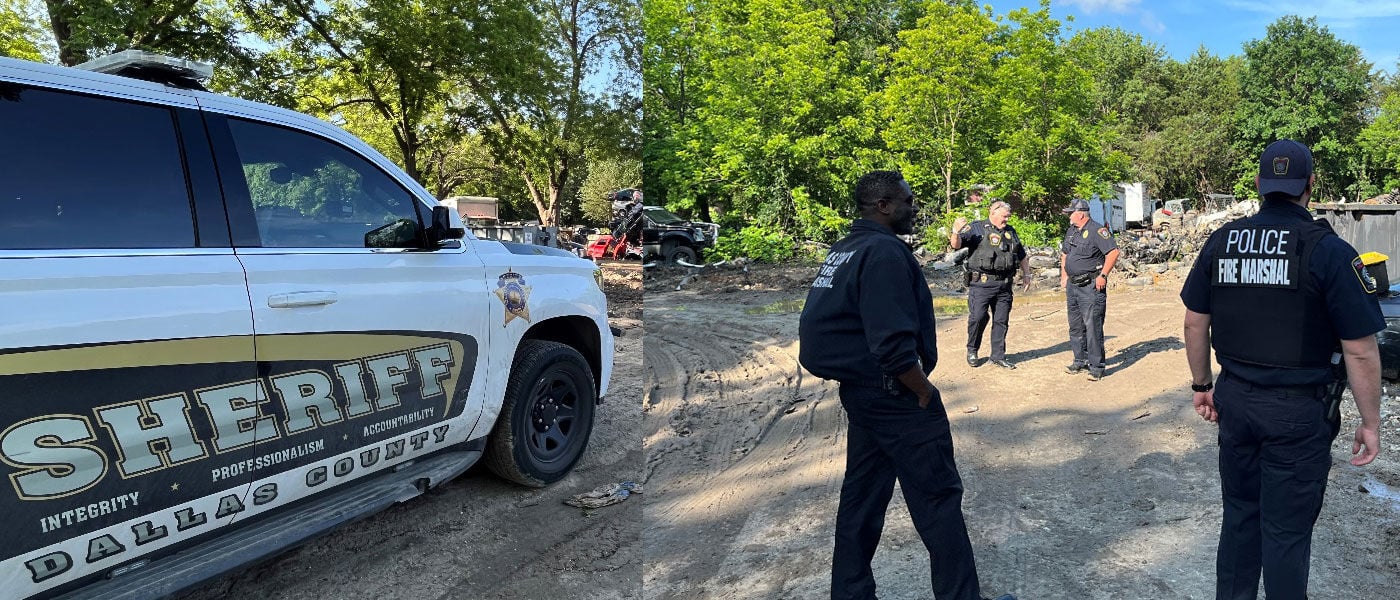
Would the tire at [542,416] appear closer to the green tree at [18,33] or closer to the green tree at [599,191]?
the green tree at [18,33]

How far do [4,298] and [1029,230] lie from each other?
22.1 m

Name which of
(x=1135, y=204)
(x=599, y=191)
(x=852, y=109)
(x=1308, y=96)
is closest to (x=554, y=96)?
(x=852, y=109)

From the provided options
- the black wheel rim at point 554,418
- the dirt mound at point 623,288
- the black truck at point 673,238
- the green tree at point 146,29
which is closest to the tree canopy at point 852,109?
the black truck at point 673,238

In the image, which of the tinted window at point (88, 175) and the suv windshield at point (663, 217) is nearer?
the tinted window at point (88, 175)

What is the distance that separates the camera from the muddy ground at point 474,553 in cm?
332

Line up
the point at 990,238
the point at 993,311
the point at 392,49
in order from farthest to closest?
the point at 392,49 < the point at 993,311 < the point at 990,238

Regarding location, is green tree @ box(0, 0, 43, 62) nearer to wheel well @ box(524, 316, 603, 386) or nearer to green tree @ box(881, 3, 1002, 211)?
wheel well @ box(524, 316, 603, 386)

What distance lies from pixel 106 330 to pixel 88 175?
1.78 ft

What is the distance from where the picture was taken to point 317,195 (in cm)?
340

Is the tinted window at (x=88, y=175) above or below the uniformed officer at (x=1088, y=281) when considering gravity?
above

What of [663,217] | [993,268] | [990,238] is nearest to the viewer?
[993,268]

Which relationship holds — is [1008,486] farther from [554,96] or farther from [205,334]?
[554,96]

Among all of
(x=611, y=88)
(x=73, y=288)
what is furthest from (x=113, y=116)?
(x=611, y=88)

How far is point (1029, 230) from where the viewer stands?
2145 cm
